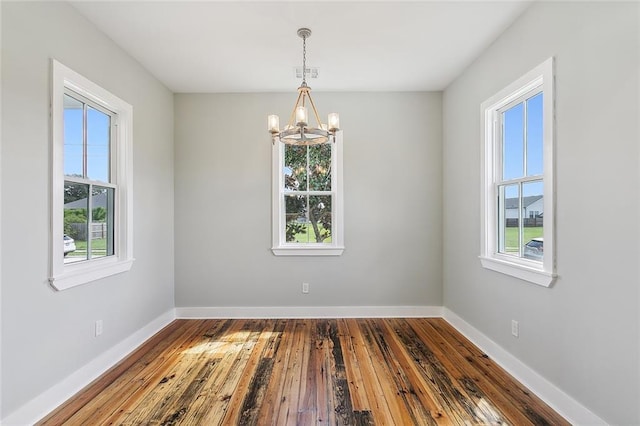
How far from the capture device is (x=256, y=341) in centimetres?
315

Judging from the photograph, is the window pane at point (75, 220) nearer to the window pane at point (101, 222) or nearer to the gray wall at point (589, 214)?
the window pane at point (101, 222)

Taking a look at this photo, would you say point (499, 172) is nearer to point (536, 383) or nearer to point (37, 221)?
point (536, 383)

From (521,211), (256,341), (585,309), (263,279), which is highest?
(521,211)

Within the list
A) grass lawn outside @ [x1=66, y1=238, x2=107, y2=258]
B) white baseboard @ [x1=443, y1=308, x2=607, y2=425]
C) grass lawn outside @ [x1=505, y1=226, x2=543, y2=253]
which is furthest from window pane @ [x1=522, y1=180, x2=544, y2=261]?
grass lawn outside @ [x1=66, y1=238, x2=107, y2=258]

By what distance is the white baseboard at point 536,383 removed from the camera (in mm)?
1856

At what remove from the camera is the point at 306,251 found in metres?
3.85

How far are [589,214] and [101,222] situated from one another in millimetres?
3568

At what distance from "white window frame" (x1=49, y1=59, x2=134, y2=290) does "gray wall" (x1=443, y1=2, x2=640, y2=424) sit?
333 centimetres

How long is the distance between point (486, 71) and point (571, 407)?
2.70m

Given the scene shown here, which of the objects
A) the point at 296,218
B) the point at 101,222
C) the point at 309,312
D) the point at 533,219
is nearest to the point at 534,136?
the point at 533,219

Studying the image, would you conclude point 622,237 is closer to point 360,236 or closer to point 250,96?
point 360,236

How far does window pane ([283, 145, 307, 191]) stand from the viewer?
155 inches

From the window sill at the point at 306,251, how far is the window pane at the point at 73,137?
2122 millimetres

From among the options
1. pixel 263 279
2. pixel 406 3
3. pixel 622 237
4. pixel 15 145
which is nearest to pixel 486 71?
pixel 406 3
